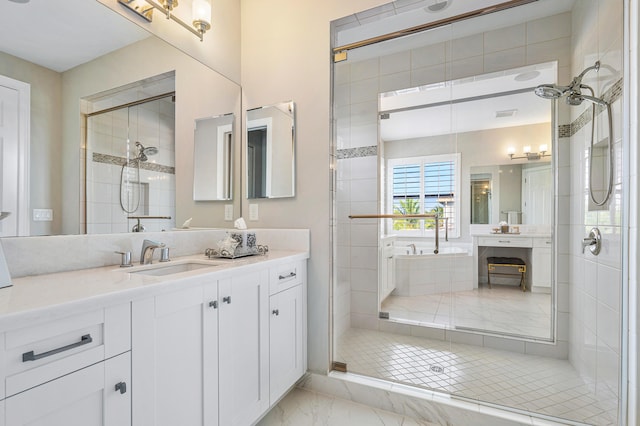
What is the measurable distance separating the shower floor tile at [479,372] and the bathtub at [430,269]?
39 cm

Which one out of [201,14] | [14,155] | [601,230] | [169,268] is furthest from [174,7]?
[601,230]

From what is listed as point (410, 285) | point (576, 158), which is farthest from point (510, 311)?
point (576, 158)

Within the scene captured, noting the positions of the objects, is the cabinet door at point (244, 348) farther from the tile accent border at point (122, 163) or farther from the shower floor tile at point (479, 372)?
the tile accent border at point (122, 163)

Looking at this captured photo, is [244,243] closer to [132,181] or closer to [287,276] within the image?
[287,276]

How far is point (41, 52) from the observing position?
4.07 feet

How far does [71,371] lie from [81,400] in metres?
0.09

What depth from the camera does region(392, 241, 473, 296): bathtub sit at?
226cm

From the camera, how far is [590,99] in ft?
5.48

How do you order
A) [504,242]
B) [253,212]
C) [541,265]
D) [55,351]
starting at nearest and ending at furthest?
[55,351] < [541,265] < [504,242] < [253,212]

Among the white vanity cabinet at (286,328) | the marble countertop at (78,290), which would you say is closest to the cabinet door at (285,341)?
the white vanity cabinet at (286,328)

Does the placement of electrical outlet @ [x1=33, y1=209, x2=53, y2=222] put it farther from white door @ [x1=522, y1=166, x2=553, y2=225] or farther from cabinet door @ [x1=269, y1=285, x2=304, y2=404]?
white door @ [x1=522, y1=166, x2=553, y2=225]

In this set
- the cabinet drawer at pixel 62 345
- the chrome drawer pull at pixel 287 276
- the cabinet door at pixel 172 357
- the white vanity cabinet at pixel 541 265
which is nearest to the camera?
the cabinet drawer at pixel 62 345

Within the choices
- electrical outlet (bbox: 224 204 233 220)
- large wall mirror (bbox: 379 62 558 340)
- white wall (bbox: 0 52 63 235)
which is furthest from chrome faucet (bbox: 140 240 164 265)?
large wall mirror (bbox: 379 62 558 340)

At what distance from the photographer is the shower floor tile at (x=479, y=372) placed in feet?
5.45
